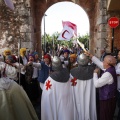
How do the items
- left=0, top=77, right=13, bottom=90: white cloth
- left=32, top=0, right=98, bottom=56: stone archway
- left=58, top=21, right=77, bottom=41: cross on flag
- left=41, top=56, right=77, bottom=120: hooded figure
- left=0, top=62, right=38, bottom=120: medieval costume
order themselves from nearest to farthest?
1. left=0, top=62, right=38, bottom=120: medieval costume
2. left=0, top=77, right=13, bottom=90: white cloth
3. left=41, top=56, right=77, bottom=120: hooded figure
4. left=58, top=21, right=77, bottom=41: cross on flag
5. left=32, top=0, right=98, bottom=56: stone archway

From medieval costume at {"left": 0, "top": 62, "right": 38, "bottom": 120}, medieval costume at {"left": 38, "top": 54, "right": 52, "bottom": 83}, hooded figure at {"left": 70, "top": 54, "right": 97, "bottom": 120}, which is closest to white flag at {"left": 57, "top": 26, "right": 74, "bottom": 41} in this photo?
medieval costume at {"left": 38, "top": 54, "right": 52, "bottom": 83}

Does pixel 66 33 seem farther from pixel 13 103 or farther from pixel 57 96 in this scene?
pixel 13 103

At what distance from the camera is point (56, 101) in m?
4.50

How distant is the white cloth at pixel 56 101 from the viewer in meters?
4.45

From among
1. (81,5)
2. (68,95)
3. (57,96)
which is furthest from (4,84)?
(81,5)

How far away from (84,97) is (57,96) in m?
0.62

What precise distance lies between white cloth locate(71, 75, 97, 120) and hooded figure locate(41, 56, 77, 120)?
→ 225 mm

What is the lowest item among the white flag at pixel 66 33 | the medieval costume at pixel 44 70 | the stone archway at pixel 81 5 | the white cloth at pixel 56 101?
the white cloth at pixel 56 101

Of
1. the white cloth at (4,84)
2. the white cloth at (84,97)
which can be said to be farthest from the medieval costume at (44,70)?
the white cloth at (4,84)

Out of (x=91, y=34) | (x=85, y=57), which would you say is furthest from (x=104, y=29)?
(x=85, y=57)

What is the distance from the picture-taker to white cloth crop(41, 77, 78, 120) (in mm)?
4449

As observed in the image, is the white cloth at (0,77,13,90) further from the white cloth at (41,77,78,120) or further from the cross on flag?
the cross on flag

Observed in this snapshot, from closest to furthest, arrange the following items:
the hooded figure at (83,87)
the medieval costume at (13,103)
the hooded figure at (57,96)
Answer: the medieval costume at (13,103)
the hooded figure at (57,96)
the hooded figure at (83,87)

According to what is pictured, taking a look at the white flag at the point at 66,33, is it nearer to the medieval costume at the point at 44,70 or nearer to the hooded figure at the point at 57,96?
the medieval costume at the point at 44,70
